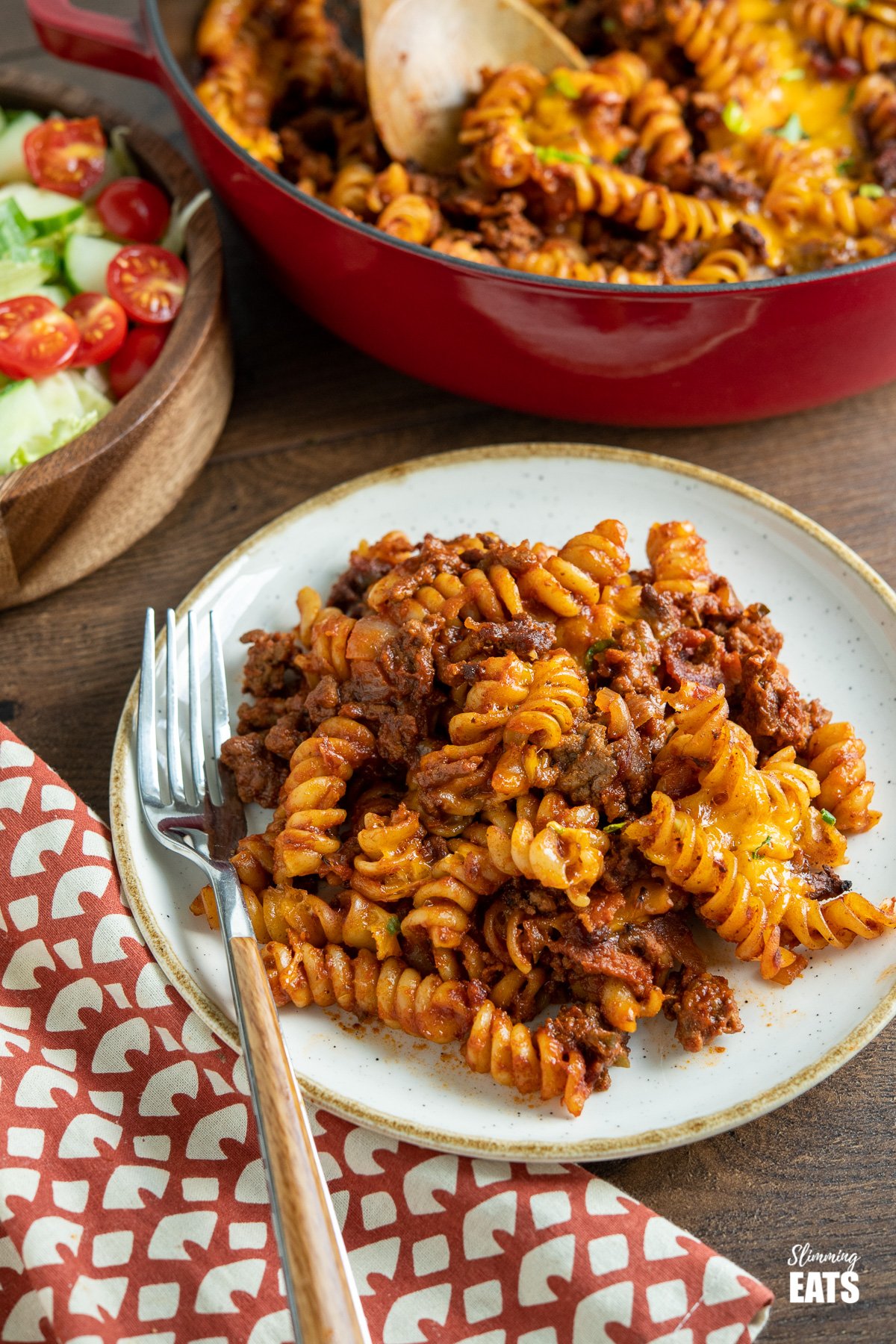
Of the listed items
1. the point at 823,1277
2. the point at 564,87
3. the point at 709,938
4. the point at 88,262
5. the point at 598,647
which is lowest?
the point at 823,1277

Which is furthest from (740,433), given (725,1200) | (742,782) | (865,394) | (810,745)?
(725,1200)

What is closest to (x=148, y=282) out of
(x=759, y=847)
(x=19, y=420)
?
(x=19, y=420)

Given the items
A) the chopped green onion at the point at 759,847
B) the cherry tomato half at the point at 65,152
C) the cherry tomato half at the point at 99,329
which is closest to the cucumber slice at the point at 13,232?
the cherry tomato half at the point at 65,152

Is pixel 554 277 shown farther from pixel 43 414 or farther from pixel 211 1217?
pixel 211 1217

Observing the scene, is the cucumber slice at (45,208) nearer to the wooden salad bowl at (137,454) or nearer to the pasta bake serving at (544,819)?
the wooden salad bowl at (137,454)

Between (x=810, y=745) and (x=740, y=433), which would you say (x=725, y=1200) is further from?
(x=740, y=433)

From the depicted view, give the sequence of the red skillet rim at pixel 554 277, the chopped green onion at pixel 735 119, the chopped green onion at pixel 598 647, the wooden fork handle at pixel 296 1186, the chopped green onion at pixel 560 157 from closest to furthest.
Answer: the wooden fork handle at pixel 296 1186
the chopped green onion at pixel 598 647
the red skillet rim at pixel 554 277
the chopped green onion at pixel 560 157
the chopped green onion at pixel 735 119

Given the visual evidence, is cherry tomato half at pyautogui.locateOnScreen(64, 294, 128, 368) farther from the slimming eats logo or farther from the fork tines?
the slimming eats logo
